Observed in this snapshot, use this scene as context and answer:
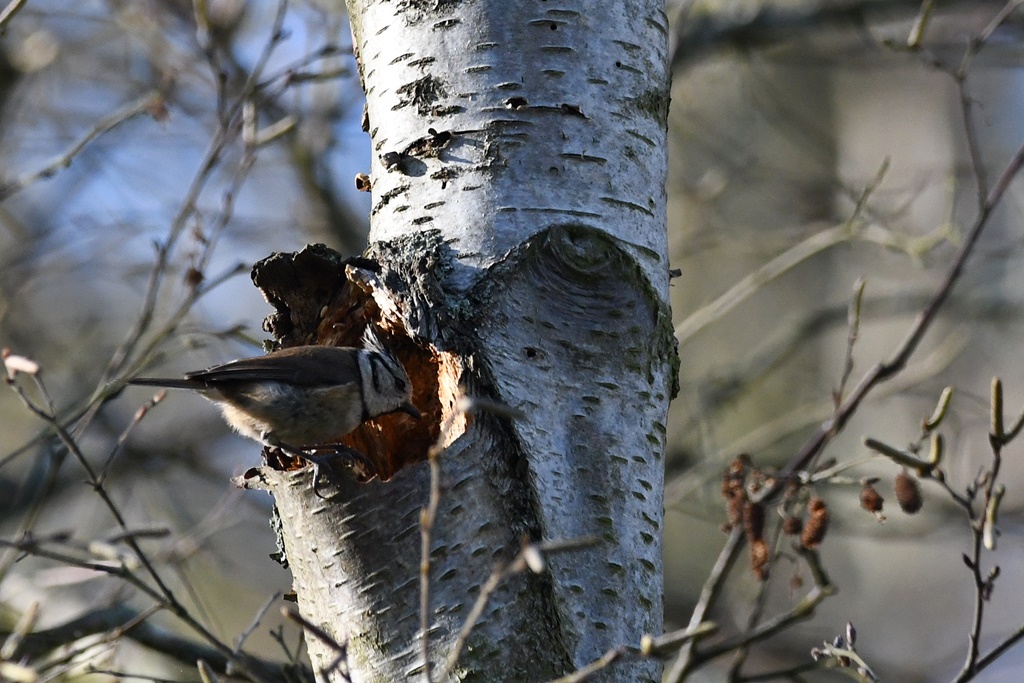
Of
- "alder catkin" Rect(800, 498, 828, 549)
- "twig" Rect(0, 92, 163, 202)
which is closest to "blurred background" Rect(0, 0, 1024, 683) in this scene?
"twig" Rect(0, 92, 163, 202)

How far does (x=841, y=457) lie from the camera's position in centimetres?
955

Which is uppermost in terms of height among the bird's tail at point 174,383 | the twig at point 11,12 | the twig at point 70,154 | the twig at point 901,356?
the twig at point 70,154

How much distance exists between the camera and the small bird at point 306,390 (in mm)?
2889

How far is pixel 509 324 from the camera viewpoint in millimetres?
2316

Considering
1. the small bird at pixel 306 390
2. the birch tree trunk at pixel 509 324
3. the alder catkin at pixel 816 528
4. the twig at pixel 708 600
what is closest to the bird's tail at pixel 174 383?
the small bird at pixel 306 390

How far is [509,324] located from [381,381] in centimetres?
70

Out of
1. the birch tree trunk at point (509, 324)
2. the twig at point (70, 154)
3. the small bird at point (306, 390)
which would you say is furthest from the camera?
the twig at point (70, 154)

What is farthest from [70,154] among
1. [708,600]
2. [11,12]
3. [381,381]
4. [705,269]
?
[705,269]

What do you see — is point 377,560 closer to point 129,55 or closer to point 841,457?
point 129,55

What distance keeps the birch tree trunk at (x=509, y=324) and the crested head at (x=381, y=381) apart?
51 millimetres

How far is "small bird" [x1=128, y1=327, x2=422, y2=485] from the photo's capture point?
2.89 metres

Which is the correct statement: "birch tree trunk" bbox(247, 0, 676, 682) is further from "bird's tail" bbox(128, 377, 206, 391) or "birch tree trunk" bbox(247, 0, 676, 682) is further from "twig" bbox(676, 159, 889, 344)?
"twig" bbox(676, 159, 889, 344)

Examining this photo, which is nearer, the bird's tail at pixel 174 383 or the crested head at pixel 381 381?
the crested head at pixel 381 381

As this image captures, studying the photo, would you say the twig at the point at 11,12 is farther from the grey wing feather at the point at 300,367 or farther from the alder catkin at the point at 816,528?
the alder catkin at the point at 816,528
